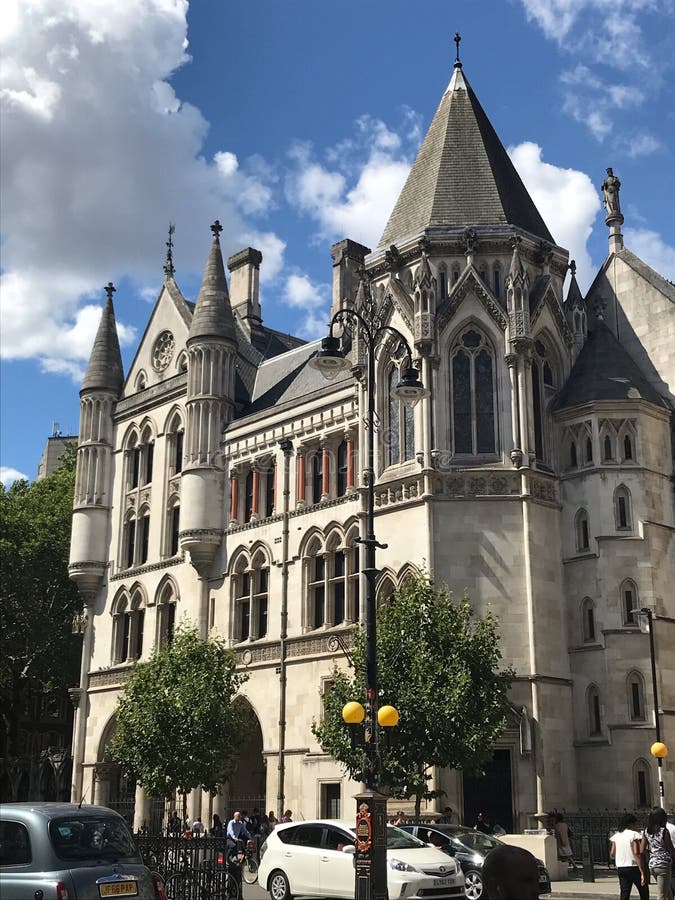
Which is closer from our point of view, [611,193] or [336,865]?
[336,865]

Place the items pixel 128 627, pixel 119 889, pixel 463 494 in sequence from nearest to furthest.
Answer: pixel 119 889
pixel 463 494
pixel 128 627

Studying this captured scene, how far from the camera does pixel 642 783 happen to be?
31.5 metres

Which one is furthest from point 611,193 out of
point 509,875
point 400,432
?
point 509,875

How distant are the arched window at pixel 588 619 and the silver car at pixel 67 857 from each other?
22.8 m

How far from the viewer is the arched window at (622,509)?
111 feet

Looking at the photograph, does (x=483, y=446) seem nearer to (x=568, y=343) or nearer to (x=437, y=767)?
(x=568, y=343)

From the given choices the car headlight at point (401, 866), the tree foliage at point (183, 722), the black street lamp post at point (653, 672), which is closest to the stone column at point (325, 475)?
the tree foliage at point (183, 722)

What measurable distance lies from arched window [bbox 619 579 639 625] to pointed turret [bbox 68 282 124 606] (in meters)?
23.8

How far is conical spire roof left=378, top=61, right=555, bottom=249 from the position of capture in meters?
37.0

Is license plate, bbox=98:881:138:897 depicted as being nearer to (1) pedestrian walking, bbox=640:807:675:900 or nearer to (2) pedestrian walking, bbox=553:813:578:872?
(1) pedestrian walking, bbox=640:807:675:900

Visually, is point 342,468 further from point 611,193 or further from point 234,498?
point 611,193

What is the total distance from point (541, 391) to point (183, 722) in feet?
49.7

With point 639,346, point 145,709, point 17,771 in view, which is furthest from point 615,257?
point 17,771

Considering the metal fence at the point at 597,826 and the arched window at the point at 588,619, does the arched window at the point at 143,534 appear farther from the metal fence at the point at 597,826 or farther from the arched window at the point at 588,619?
the metal fence at the point at 597,826
